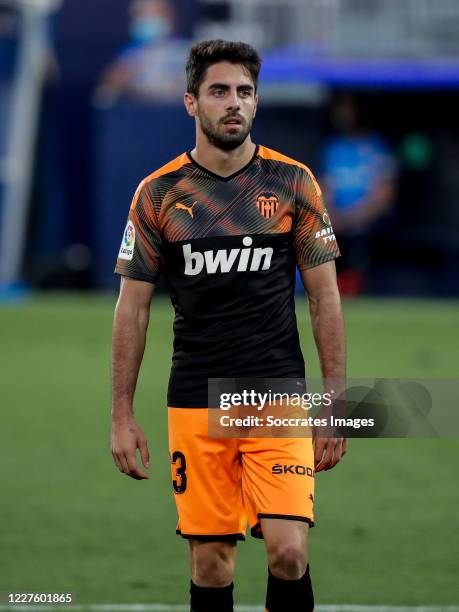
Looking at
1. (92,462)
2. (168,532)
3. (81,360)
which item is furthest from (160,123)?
(168,532)

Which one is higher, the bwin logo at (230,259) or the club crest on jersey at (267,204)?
the club crest on jersey at (267,204)

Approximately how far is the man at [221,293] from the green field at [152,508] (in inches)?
64.0

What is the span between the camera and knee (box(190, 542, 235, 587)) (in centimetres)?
568

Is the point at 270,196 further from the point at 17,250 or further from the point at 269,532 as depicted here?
the point at 17,250

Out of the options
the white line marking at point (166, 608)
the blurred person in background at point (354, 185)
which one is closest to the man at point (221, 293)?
the white line marking at point (166, 608)

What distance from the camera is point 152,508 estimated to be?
948cm

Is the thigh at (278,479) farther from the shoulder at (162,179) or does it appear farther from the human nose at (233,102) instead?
the human nose at (233,102)

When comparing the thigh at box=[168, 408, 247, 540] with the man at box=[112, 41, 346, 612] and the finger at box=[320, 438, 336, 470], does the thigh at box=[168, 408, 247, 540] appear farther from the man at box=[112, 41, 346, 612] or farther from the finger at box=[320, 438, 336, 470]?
the finger at box=[320, 438, 336, 470]

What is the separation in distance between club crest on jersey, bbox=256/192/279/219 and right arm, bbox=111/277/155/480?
1.66ft

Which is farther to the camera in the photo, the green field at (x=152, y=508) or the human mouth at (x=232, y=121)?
the green field at (x=152, y=508)

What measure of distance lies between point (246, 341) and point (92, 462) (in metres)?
5.71

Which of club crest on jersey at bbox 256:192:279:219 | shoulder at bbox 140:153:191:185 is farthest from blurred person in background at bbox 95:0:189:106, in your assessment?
club crest on jersey at bbox 256:192:279:219

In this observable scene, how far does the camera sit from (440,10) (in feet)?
80.1

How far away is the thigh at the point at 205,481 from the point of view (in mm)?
5660
